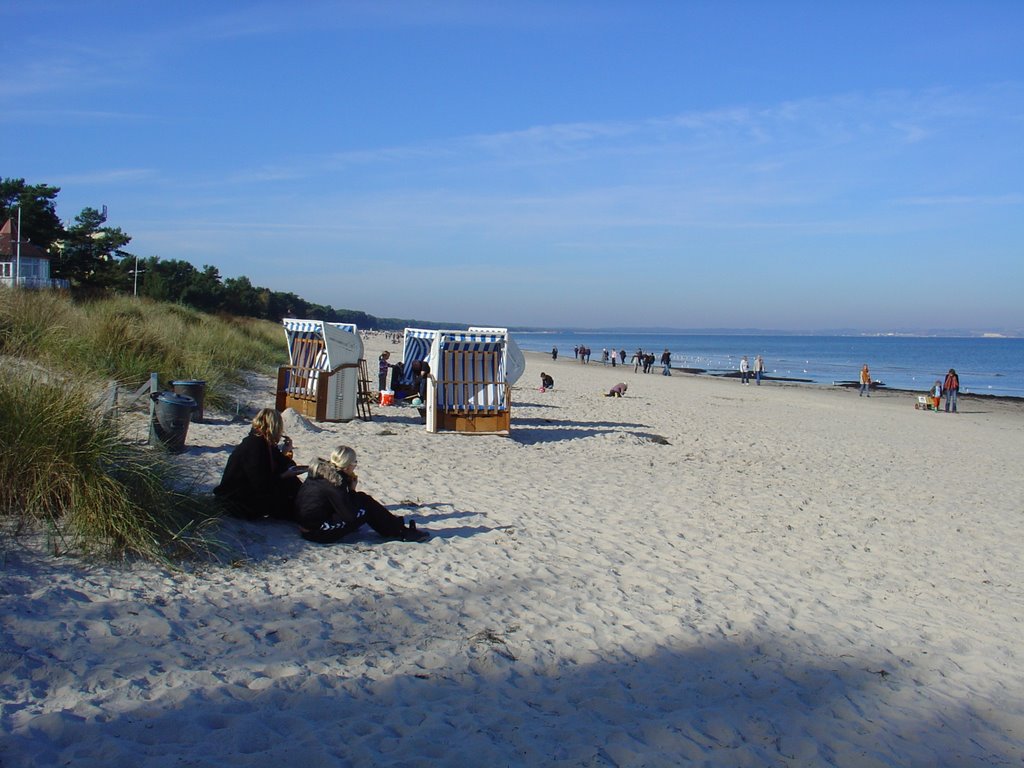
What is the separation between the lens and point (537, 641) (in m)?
4.95

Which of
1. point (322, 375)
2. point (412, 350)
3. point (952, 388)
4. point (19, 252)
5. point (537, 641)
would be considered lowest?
point (537, 641)

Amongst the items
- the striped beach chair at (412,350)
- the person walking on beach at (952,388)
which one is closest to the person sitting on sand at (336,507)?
the striped beach chair at (412,350)

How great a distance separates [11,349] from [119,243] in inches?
1658

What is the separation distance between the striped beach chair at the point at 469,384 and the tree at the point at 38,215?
95.7 feet

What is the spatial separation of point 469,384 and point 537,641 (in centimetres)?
876

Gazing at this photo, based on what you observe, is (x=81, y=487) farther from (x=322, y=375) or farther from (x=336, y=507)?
(x=322, y=375)

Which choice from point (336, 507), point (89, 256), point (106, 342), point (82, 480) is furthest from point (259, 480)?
point (89, 256)

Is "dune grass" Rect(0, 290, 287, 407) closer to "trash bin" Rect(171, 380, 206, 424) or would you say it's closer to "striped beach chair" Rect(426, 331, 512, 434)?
"trash bin" Rect(171, 380, 206, 424)

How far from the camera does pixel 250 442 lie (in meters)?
6.40

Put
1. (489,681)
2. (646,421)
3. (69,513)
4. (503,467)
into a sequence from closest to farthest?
(489,681)
(69,513)
(503,467)
(646,421)

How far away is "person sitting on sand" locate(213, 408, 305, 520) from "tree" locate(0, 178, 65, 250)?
34469mm

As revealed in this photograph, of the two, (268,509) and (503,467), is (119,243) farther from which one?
(268,509)

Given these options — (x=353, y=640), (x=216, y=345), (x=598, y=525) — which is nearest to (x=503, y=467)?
(x=598, y=525)

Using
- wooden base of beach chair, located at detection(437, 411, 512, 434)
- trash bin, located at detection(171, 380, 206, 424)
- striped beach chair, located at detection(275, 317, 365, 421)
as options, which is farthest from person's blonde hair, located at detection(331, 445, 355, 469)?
striped beach chair, located at detection(275, 317, 365, 421)
